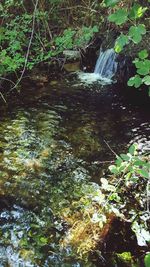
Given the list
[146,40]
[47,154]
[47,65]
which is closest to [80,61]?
[47,65]

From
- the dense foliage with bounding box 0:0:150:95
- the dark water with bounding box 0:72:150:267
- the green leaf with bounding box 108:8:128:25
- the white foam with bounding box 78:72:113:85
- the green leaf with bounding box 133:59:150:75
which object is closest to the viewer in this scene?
the green leaf with bounding box 108:8:128:25

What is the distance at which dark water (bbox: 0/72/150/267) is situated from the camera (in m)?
3.66

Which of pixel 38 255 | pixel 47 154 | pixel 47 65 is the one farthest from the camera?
pixel 47 65

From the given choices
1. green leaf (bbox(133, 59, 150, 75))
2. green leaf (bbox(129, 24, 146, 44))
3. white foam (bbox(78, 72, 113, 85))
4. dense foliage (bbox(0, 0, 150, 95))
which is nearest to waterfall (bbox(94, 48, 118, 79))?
white foam (bbox(78, 72, 113, 85))

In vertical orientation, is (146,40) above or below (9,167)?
above

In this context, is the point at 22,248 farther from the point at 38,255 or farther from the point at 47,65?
the point at 47,65

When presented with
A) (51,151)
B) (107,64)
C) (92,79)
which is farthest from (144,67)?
(107,64)

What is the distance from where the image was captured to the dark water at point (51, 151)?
12.0ft

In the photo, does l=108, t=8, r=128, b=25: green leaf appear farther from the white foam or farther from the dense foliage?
the white foam

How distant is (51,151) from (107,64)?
160 inches

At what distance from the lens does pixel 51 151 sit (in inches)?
212

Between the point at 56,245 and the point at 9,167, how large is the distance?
163 centimetres

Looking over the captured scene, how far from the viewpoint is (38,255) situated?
3459mm

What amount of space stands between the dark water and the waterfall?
618 millimetres
